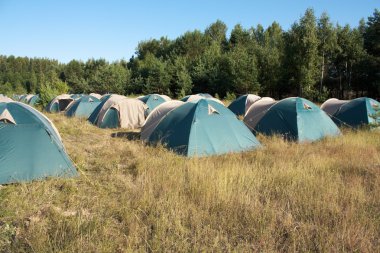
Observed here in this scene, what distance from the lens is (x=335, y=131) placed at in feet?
36.6

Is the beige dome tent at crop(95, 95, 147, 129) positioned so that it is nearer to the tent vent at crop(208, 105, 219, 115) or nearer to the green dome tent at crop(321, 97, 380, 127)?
the tent vent at crop(208, 105, 219, 115)

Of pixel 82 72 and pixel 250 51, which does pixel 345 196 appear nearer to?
pixel 250 51

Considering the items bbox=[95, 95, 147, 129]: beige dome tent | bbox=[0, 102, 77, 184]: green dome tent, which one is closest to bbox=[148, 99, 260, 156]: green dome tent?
bbox=[0, 102, 77, 184]: green dome tent

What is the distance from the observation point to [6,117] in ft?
20.8

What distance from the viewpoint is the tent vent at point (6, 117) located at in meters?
6.32

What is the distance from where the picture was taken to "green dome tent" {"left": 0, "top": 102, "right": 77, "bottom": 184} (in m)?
5.99

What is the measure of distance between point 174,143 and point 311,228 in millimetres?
5238

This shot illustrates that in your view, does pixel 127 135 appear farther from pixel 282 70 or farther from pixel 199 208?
pixel 282 70

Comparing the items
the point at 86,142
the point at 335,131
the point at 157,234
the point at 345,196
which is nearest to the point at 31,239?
the point at 157,234

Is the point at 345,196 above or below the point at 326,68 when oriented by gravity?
below

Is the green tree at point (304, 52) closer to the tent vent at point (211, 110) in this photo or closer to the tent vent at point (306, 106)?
the tent vent at point (306, 106)

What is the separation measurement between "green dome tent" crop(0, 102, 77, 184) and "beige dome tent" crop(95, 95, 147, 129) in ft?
26.8

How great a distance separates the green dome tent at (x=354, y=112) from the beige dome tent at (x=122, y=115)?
8426mm

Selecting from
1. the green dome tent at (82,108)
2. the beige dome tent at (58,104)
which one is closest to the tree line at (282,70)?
the beige dome tent at (58,104)
